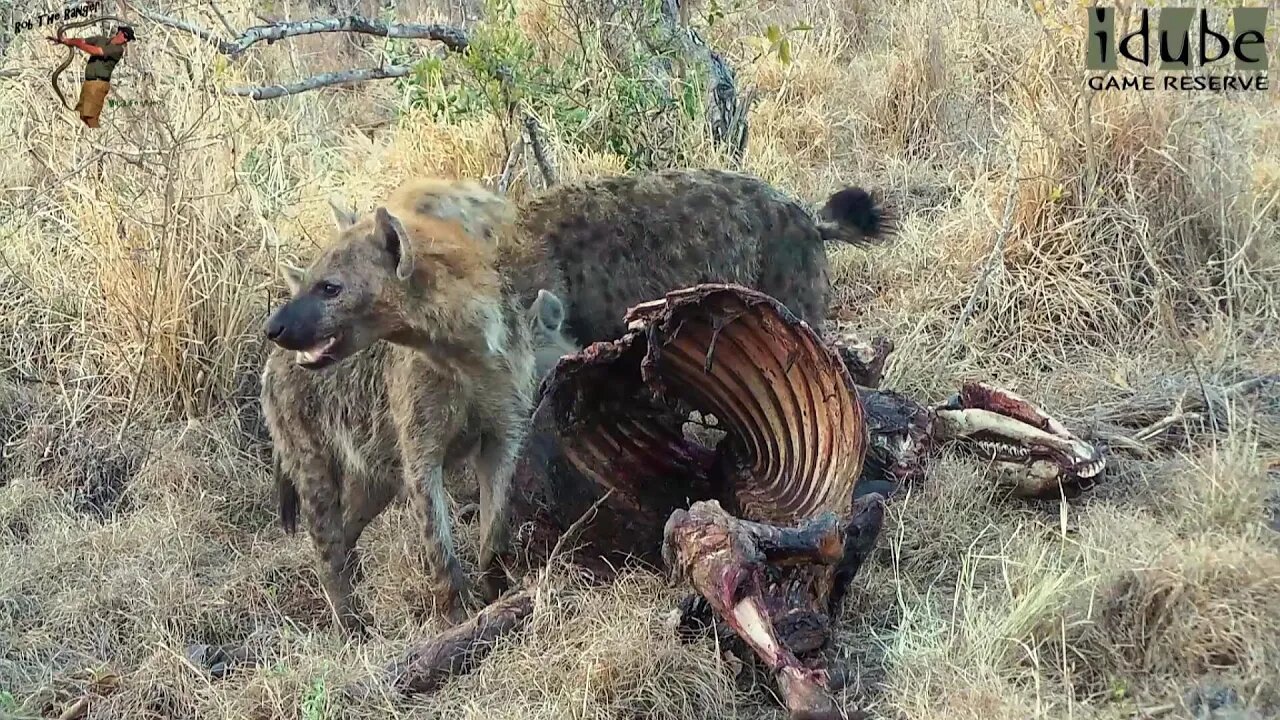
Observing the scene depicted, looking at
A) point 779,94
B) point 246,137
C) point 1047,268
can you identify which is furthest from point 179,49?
point 1047,268

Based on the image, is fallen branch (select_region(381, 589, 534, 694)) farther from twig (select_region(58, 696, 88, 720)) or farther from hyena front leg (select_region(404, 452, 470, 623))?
twig (select_region(58, 696, 88, 720))

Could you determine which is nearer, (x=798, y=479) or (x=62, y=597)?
(x=798, y=479)

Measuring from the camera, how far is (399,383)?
3.18m

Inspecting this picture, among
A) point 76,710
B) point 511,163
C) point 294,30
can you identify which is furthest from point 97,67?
point 76,710

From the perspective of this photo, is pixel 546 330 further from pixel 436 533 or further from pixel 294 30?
pixel 294 30

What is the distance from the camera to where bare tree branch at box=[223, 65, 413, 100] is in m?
4.45

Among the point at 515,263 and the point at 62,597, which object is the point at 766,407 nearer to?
the point at 515,263

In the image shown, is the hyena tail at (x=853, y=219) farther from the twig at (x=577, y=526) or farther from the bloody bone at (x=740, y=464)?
the twig at (x=577, y=526)

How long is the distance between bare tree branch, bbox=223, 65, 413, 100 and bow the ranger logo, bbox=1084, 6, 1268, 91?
2.33 metres

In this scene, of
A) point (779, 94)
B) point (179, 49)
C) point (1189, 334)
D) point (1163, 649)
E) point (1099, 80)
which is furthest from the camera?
point (779, 94)

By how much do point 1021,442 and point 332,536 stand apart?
→ 176 cm

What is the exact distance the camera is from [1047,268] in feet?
13.2

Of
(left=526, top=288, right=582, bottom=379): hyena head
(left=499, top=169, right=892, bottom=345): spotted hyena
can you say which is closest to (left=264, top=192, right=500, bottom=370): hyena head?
(left=526, top=288, right=582, bottom=379): hyena head

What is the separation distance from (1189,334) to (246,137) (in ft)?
10.7
